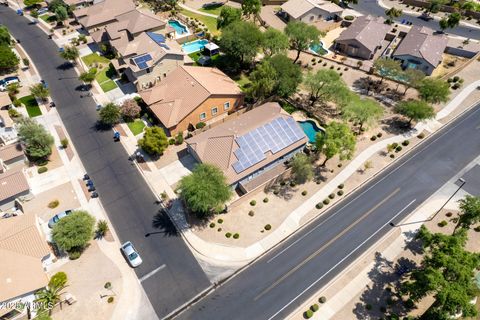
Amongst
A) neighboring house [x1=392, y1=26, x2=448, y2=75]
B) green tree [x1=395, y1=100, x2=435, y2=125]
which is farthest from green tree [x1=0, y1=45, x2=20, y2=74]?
neighboring house [x1=392, y1=26, x2=448, y2=75]

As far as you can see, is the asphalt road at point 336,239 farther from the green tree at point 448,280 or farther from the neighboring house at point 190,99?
the neighboring house at point 190,99

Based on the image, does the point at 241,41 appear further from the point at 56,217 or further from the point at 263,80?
the point at 56,217

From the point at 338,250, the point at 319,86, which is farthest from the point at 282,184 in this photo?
the point at 319,86

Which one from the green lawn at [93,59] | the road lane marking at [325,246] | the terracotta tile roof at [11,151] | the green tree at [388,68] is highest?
the green lawn at [93,59]

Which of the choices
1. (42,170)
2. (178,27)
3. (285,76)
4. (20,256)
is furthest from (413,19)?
(20,256)

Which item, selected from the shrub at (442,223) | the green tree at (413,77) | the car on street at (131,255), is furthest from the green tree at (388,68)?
the car on street at (131,255)

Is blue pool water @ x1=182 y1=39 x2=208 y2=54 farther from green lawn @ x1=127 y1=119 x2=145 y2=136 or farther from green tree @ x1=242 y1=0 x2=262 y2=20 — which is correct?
green lawn @ x1=127 y1=119 x2=145 y2=136
